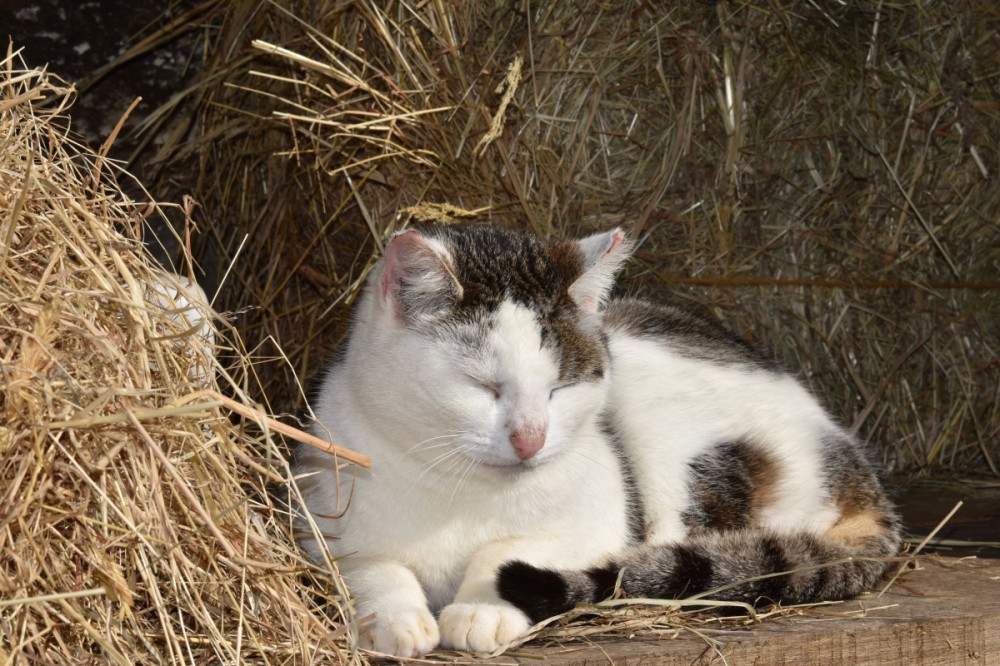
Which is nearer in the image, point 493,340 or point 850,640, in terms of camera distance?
point 850,640

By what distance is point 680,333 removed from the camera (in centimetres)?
296

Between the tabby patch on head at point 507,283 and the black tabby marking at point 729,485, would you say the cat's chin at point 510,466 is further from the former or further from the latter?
the black tabby marking at point 729,485

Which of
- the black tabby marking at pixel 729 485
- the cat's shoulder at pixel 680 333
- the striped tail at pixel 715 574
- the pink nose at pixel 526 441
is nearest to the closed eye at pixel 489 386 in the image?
the pink nose at pixel 526 441

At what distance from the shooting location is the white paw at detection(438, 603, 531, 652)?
192 cm

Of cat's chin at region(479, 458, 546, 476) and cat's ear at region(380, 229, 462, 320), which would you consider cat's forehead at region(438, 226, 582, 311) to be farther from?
cat's chin at region(479, 458, 546, 476)

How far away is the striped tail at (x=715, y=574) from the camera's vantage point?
6.64 feet

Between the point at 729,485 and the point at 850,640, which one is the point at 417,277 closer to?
the point at 729,485

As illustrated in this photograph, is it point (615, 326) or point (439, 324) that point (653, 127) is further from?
point (439, 324)

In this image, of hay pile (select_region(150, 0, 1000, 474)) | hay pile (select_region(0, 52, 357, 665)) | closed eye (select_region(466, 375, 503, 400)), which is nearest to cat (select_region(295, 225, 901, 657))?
closed eye (select_region(466, 375, 503, 400))

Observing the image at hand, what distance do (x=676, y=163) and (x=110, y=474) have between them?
2465 millimetres

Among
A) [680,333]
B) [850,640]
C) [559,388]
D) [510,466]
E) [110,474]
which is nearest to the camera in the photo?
[110,474]

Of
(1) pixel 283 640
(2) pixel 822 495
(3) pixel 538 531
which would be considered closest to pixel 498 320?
(3) pixel 538 531

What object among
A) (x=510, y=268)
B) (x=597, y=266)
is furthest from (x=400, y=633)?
(x=597, y=266)

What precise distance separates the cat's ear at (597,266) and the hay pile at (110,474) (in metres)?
0.88
